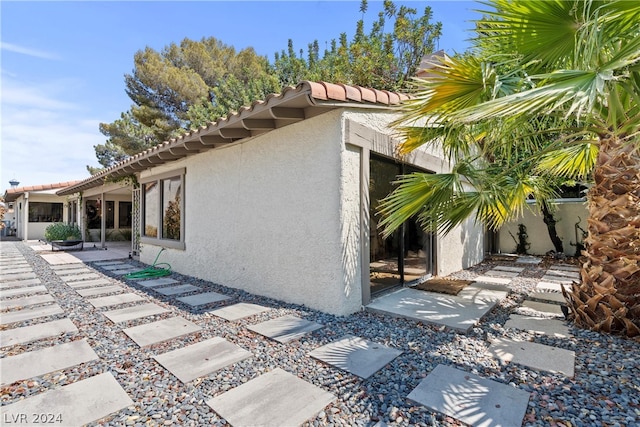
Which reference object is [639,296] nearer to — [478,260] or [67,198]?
[478,260]

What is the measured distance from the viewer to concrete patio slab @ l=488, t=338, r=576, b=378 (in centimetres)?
354

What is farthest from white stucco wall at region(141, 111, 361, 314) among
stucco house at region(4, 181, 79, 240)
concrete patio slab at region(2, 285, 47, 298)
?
stucco house at region(4, 181, 79, 240)

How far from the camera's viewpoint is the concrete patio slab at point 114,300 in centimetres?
619

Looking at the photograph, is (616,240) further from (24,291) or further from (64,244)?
(64,244)

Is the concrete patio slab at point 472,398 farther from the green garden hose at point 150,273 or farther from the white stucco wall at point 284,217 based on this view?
the green garden hose at point 150,273

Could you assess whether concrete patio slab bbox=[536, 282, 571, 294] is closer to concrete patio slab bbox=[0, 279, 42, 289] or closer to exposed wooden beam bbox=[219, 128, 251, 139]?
exposed wooden beam bbox=[219, 128, 251, 139]

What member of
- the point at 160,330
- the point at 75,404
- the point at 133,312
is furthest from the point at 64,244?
the point at 75,404

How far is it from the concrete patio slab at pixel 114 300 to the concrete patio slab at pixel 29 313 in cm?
57

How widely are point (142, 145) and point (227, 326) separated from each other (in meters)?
25.1

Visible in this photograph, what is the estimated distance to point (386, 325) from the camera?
16.3 feet

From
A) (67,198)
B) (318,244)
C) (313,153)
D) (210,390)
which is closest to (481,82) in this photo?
(313,153)

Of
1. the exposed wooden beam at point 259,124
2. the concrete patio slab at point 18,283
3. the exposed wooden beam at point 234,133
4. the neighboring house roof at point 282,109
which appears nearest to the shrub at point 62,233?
the concrete patio slab at point 18,283

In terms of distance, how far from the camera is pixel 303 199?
5.90 metres

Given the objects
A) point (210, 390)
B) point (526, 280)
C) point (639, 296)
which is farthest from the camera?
point (526, 280)
